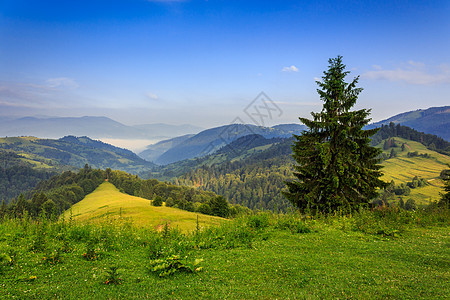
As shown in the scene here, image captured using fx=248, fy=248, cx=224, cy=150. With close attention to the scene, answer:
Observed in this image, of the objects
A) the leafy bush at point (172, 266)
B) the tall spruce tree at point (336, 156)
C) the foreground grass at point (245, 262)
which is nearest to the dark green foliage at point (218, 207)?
the tall spruce tree at point (336, 156)

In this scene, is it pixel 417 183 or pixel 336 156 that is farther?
pixel 417 183

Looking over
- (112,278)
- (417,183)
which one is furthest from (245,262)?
(417,183)

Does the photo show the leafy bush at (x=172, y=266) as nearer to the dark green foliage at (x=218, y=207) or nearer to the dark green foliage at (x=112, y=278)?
the dark green foliage at (x=112, y=278)

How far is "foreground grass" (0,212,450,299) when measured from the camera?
630 centimetres

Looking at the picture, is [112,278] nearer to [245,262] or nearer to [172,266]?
[172,266]

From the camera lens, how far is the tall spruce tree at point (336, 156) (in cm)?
1892

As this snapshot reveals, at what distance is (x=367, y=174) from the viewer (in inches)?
766

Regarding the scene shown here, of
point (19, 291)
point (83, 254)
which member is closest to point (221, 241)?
point (83, 254)

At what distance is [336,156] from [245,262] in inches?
550

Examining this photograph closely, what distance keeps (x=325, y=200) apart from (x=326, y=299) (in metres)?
14.5

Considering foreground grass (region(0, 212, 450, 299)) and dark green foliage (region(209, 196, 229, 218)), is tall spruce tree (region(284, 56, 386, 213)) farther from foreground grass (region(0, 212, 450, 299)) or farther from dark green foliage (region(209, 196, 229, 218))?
dark green foliage (region(209, 196, 229, 218))

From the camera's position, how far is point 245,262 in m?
8.22

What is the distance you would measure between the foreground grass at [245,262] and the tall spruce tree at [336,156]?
21.7 feet

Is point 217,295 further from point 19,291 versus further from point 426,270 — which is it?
point 426,270
